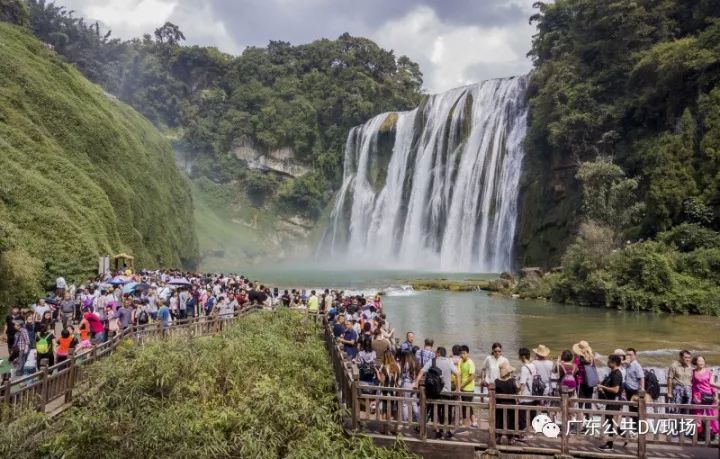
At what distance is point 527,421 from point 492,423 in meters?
0.47

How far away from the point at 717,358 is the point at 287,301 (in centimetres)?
1248

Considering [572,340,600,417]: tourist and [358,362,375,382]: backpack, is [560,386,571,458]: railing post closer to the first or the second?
[572,340,600,417]: tourist

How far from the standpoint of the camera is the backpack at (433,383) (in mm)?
7309

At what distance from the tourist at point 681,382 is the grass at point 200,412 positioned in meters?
3.76

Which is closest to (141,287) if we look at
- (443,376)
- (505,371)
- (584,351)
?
(443,376)

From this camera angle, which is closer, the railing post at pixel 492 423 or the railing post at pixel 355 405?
the railing post at pixel 492 423

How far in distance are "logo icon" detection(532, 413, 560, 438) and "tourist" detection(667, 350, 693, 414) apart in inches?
73.9

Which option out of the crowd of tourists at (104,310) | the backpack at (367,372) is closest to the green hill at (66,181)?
the crowd of tourists at (104,310)

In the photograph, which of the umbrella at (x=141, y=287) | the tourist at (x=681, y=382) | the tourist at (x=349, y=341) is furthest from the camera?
the umbrella at (x=141, y=287)

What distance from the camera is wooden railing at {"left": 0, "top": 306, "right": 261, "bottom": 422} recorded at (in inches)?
285

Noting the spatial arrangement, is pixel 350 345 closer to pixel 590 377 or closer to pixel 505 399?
pixel 505 399

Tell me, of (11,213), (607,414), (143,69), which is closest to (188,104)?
(143,69)

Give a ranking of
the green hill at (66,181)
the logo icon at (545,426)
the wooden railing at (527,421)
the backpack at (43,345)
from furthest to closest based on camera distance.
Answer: the green hill at (66,181)
the backpack at (43,345)
the logo icon at (545,426)
the wooden railing at (527,421)

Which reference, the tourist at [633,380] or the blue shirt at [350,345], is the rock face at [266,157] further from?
the tourist at [633,380]
